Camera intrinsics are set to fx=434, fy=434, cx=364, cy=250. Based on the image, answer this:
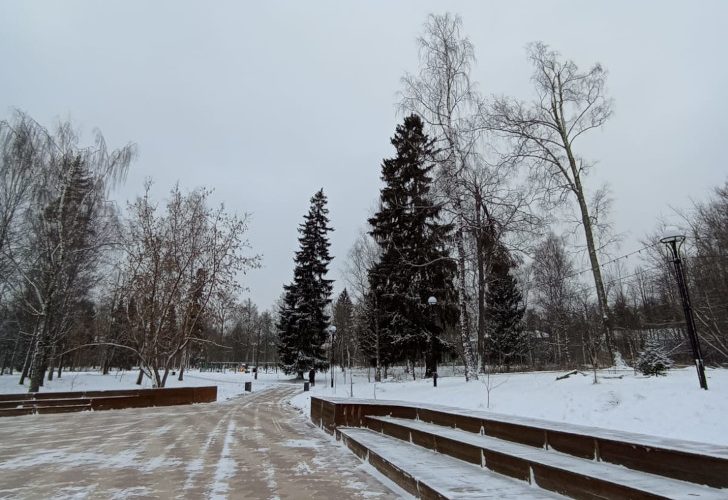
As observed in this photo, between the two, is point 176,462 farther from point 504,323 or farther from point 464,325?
point 504,323

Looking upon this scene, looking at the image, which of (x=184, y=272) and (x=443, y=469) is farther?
(x=184, y=272)

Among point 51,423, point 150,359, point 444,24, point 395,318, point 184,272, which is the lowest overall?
point 51,423

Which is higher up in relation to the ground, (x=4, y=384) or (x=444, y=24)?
(x=444, y=24)

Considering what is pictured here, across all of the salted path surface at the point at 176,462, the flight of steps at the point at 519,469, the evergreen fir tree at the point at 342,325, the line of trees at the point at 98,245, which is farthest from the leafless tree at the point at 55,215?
the evergreen fir tree at the point at 342,325

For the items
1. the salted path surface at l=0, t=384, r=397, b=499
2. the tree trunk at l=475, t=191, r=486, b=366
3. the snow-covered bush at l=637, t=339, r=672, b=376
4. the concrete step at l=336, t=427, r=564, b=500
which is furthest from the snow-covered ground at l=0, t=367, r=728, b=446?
the salted path surface at l=0, t=384, r=397, b=499

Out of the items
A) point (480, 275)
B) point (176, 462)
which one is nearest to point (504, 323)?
point (480, 275)

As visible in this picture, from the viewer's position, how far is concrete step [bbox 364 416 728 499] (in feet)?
10.8

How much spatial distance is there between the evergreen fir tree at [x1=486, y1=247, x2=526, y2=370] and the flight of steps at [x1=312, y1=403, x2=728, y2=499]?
1150 inches

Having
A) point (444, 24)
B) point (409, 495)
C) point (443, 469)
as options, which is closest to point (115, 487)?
point (409, 495)

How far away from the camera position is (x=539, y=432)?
18.5ft

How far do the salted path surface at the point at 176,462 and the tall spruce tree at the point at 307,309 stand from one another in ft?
87.3

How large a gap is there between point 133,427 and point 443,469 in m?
9.05

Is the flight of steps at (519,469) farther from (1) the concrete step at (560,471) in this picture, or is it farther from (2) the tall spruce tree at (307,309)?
(2) the tall spruce tree at (307,309)

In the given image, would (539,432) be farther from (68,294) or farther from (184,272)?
(68,294)
